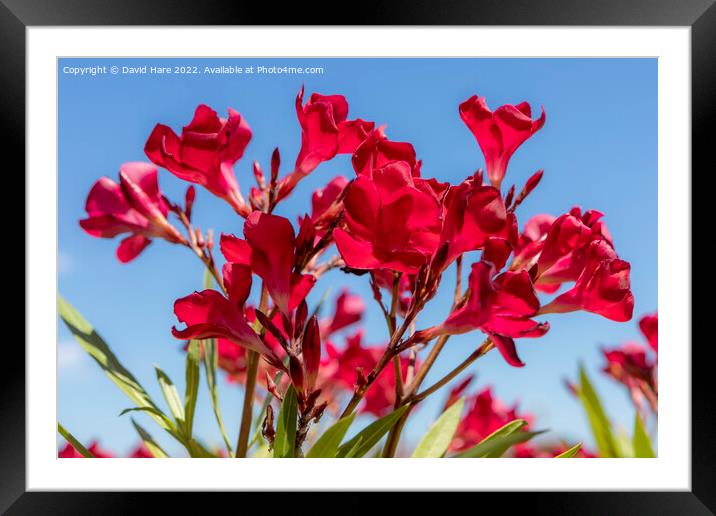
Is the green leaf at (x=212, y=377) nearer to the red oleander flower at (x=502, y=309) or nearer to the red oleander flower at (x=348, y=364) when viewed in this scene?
the red oleander flower at (x=348, y=364)

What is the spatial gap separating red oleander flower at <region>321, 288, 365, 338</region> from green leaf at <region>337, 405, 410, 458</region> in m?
0.51

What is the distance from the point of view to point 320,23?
4.09ft

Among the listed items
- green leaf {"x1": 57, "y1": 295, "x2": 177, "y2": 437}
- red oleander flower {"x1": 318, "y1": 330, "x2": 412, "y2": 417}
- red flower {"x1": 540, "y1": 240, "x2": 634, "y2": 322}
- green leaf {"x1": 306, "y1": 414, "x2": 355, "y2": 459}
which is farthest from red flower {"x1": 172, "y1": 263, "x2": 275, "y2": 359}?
red oleander flower {"x1": 318, "y1": 330, "x2": 412, "y2": 417}

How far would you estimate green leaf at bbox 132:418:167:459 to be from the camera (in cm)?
117

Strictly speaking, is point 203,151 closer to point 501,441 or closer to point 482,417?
point 501,441

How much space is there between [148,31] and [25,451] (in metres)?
0.80

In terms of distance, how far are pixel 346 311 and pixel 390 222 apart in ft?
2.34

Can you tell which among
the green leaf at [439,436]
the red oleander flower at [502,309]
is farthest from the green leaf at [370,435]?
the green leaf at [439,436]

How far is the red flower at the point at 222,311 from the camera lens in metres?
0.91

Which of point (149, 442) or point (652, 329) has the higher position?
point (652, 329)

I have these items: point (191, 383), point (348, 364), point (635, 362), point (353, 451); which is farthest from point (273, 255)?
point (635, 362)

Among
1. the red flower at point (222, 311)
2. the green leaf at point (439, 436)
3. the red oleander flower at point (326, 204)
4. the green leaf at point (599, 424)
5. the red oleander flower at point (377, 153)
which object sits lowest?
the green leaf at point (599, 424)

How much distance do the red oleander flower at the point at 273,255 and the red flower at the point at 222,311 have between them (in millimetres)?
19

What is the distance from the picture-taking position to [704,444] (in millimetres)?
1291
